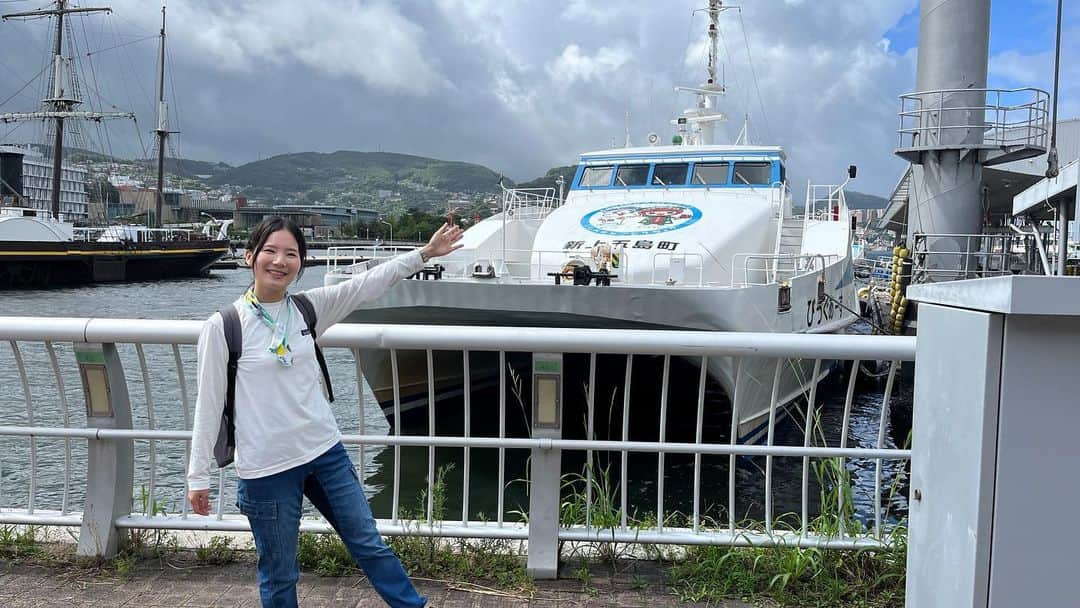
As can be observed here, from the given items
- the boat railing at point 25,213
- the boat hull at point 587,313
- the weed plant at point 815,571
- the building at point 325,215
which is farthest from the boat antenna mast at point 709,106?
the building at point 325,215

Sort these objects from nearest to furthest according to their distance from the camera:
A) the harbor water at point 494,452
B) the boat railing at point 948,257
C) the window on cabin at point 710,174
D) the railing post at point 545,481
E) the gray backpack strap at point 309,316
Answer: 1. the gray backpack strap at point 309,316
2. the railing post at point 545,481
3. the harbor water at point 494,452
4. the window on cabin at point 710,174
5. the boat railing at point 948,257

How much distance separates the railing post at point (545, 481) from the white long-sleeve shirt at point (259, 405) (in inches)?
42.1

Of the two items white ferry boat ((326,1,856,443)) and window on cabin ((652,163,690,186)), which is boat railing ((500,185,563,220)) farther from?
window on cabin ((652,163,690,186))

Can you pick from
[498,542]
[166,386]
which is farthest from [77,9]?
[498,542]

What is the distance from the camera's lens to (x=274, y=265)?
9.43 ft

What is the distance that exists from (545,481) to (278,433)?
4.45 ft

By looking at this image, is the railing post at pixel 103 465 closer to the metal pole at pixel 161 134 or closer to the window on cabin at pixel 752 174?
the window on cabin at pixel 752 174

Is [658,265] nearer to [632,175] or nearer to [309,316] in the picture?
[632,175]

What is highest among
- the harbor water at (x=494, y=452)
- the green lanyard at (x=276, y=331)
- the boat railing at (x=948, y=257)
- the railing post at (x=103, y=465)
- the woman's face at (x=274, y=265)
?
the boat railing at (x=948, y=257)

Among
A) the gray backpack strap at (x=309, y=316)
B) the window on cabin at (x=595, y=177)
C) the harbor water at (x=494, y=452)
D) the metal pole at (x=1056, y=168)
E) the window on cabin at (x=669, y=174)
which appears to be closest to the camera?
the gray backpack strap at (x=309, y=316)

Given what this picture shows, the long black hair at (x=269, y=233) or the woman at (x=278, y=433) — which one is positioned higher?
the long black hair at (x=269, y=233)

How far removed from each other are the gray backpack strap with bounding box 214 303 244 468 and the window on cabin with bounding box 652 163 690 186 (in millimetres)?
13497

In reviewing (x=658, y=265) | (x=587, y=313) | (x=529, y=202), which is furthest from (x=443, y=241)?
(x=529, y=202)

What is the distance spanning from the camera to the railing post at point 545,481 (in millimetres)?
3678
